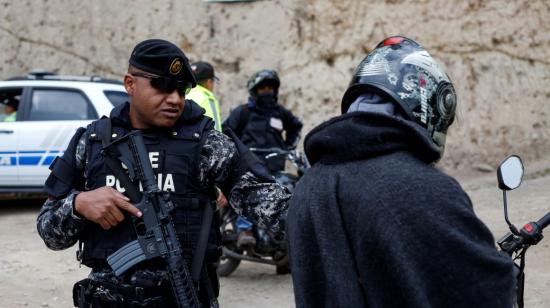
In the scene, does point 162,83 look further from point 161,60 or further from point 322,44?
point 322,44

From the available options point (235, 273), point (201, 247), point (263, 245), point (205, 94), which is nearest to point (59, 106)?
point (235, 273)

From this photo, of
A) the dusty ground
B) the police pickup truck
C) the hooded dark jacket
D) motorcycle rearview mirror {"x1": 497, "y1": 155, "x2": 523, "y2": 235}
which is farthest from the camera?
the police pickup truck

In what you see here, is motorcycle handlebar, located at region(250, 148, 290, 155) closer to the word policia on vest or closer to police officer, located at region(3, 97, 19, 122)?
the word policia on vest

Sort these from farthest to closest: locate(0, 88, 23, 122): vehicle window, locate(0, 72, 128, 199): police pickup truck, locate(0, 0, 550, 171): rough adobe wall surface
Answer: locate(0, 0, 550, 171): rough adobe wall surface
locate(0, 88, 23, 122): vehicle window
locate(0, 72, 128, 199): police pickup truck

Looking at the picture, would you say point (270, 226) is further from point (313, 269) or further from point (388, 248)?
point (388, 248)

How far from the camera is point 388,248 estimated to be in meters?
1.72

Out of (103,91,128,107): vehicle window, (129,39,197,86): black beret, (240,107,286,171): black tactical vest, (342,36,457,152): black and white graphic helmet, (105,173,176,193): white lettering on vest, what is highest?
(342,36,457,152): black and white graphic helmet

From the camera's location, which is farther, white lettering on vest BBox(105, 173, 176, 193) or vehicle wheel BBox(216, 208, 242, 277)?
vehicle wheel BBox(216, 208, 242, 277)

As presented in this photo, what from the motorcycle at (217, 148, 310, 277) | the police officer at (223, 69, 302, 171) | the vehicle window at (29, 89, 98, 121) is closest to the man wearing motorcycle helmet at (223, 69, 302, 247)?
the police officer at (223, 69, 302, 171)

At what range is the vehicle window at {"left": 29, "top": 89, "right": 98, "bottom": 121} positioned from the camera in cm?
973

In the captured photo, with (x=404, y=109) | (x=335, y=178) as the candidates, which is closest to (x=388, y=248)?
(x=335, y=178)

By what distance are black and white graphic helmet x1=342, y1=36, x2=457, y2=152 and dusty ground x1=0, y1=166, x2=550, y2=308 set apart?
4.07 metres

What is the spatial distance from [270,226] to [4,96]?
25.7ft

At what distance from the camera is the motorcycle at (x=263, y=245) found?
6512 mm
